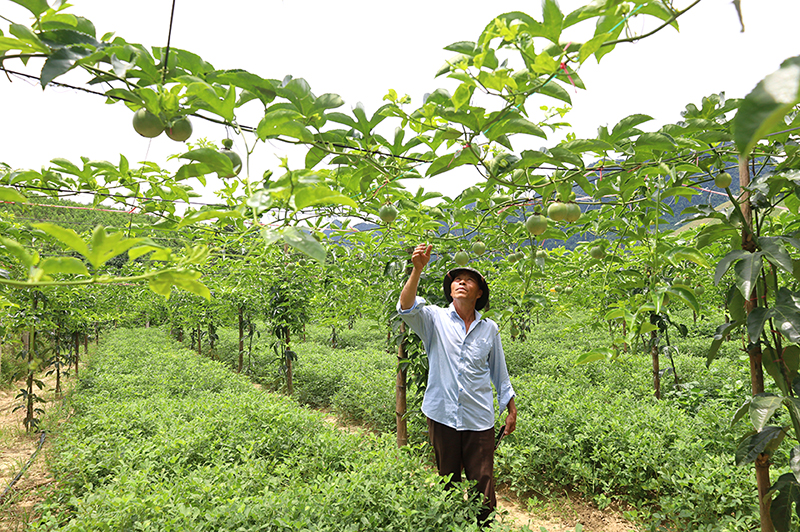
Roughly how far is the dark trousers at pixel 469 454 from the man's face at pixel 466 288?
3.11 ft

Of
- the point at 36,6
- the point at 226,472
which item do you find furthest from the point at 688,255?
the point at 226,472

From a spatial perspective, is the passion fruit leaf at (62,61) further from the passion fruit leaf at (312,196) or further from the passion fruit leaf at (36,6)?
the passion fruit leaf at (312,196)

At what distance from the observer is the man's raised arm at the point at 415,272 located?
2482mm

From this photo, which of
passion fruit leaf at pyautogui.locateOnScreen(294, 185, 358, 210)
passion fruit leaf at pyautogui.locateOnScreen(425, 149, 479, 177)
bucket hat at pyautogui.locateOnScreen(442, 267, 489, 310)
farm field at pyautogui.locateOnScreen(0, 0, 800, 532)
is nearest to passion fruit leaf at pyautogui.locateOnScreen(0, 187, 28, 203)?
farm field at pyautogui.locateOnScreen(0, 0, 800, 532)

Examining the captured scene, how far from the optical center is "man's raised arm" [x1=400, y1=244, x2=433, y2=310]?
8.14 ft

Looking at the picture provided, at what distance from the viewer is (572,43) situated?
982 mm

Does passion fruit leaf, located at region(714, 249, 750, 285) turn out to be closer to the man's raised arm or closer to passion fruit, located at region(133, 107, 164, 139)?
the man's raised arm

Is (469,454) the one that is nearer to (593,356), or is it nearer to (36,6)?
(593,356)

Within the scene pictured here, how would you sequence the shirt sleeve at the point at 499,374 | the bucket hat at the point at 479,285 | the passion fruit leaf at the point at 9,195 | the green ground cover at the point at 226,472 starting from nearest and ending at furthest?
1. the passion fruit leaf at the point at 9,195
2. the green ground cover at the point at 226,472
3. the shirt sleeve at the point at 499,374
4. the bucket hat at the point at 479,285

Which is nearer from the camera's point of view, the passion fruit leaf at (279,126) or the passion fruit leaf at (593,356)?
the passion fruit leaf at (279,126)

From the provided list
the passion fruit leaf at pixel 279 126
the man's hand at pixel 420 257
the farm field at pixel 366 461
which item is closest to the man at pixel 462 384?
the man's hand at pixel 420 257

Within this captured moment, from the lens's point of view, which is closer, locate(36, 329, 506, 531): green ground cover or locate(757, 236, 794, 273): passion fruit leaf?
locate(757, 236, 794, 273): passion fruit leaf

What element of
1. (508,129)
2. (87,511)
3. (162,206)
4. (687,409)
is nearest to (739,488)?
(687,409)

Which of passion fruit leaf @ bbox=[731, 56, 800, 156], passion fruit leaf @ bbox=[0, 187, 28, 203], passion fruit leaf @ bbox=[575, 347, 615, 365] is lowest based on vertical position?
passion fruit leaf @ bbox=[575, 347, 615, 365]
